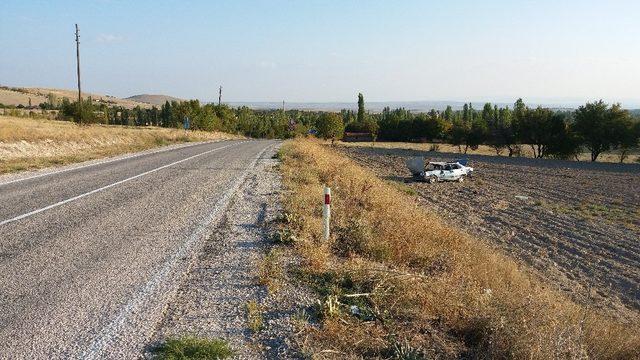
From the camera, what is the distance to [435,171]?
30.2m

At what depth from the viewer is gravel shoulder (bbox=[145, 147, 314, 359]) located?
13.7 ft

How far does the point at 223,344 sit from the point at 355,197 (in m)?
9.33

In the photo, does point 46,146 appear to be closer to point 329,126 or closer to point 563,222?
point 563,222

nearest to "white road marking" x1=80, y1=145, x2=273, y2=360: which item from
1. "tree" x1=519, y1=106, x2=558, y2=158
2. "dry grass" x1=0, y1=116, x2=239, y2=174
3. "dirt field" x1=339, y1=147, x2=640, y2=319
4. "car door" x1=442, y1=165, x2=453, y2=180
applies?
"dirt field" x1=339, y1=147, x2=640, y2=319

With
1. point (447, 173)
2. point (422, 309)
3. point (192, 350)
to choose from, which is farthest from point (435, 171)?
point (192, 350)

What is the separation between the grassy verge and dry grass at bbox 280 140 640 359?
71 cm

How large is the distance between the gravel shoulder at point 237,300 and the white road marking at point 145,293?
8.8 inches

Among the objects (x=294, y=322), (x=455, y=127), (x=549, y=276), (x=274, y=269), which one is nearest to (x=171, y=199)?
(x=274, y=269)

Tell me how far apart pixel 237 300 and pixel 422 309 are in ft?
6.49

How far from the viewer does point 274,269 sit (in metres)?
5.89

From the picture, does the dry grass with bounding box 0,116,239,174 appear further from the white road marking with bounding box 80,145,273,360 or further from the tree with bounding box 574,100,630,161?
the tree with bounding box 574,100,630,161

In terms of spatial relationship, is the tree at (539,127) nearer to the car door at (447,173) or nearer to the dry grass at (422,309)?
the car door at (447,173)

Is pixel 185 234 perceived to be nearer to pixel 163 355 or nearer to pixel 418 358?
pixel 163 355

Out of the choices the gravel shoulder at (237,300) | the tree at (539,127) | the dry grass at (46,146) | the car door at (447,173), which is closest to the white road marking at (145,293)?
the gravel shoulder at (237,300)
